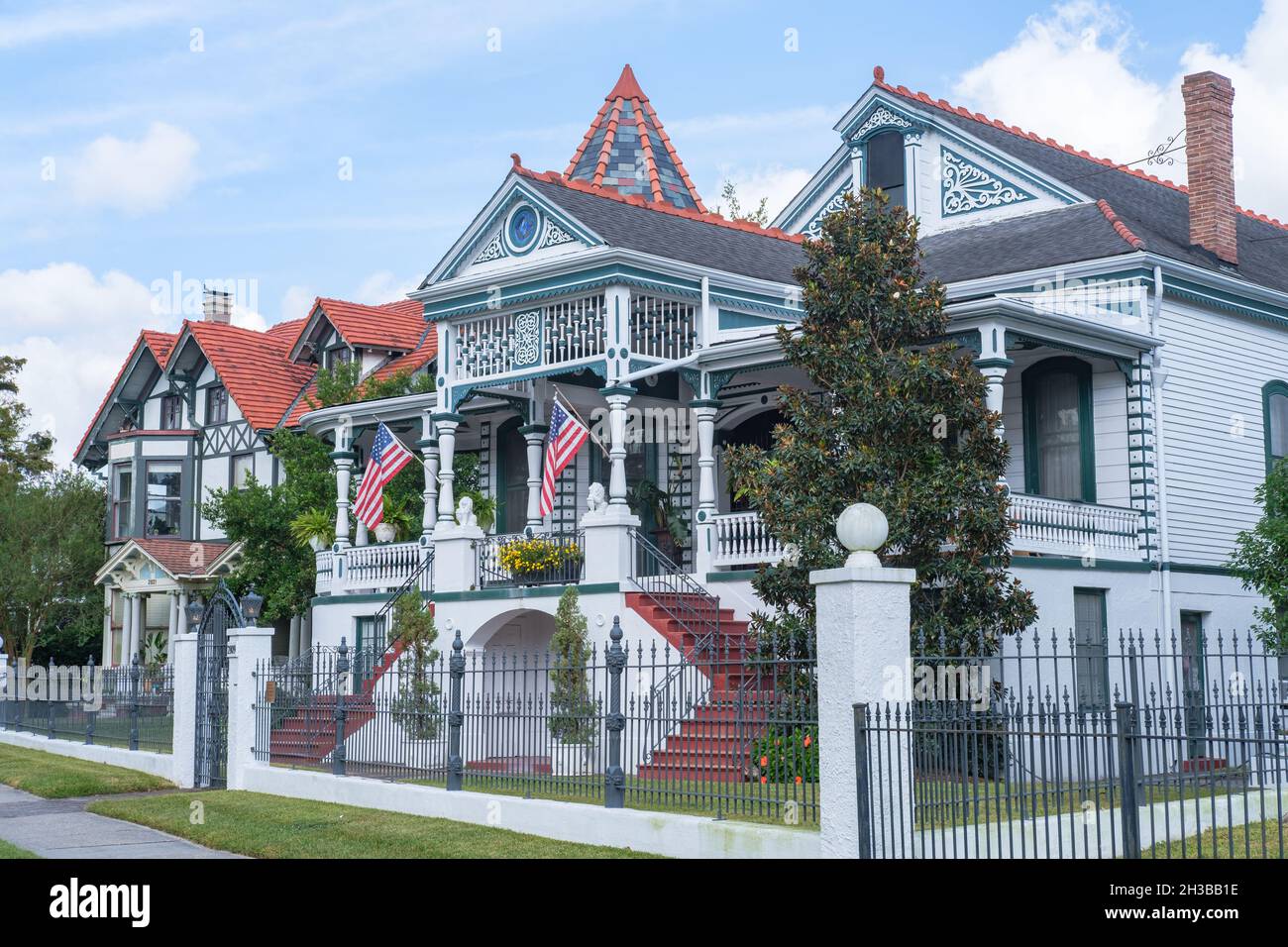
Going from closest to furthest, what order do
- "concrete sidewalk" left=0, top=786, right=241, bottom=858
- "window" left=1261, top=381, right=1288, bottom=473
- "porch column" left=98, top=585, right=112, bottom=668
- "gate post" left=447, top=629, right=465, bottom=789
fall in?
"concrete sidewalk" left=0, top=786, right=241, bottom=858 → "gate post" left=447, top=629, right=465, bottom=789 → "window" left=1261, top=381, right=1288, bottom=473 → "porch column" left=98, top=585, right=112, bottom=668

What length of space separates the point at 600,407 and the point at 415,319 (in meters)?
13.9

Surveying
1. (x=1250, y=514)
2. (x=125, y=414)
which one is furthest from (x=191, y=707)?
(x=125, y=414)

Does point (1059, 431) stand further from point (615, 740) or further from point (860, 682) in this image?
point (860, 682)

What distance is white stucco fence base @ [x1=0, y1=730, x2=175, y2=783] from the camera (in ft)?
70.6

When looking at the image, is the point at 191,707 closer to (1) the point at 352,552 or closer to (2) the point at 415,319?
(1) the point at 352,552

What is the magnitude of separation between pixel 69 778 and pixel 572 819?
974cm

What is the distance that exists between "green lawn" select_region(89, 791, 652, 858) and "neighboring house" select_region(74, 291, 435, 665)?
18268 mm

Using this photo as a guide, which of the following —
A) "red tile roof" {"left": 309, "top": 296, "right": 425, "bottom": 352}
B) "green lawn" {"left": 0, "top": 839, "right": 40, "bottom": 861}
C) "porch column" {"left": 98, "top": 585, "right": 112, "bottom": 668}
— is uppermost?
"red tile roof" {"left": 309, "top": 296, "right": 425, "bottom": 352}

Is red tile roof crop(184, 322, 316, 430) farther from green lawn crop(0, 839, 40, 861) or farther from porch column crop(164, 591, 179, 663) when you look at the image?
green lawn crop(0, 839, 40, 861)

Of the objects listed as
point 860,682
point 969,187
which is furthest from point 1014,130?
point 860,682

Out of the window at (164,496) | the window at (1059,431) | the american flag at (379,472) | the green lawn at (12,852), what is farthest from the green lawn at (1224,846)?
the window at (164,496)

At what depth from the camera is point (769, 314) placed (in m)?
23.1

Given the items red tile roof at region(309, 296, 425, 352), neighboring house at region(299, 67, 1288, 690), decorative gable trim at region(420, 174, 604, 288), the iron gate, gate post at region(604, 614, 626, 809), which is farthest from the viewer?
red tile roof at region(309, 296, 425, 352)

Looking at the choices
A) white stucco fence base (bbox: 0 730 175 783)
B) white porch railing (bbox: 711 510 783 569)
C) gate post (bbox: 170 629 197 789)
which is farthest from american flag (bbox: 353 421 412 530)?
white porch railing (bbox: 711 510 783 569)
